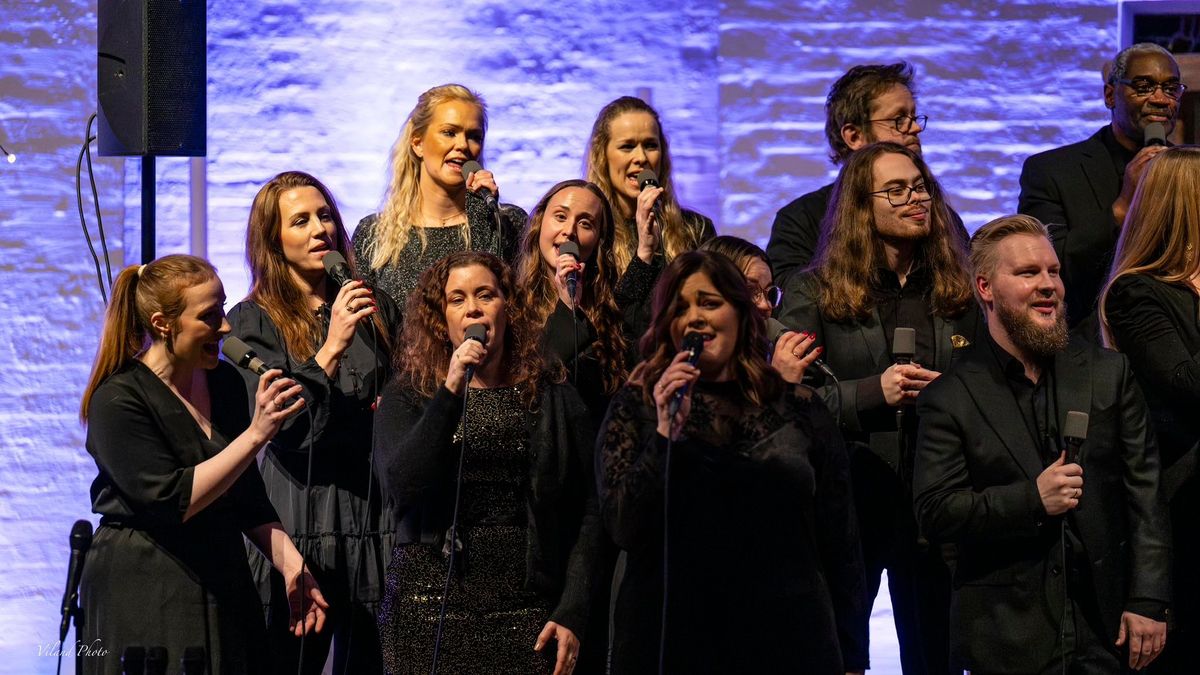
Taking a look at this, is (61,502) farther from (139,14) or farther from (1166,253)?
(1166,253)

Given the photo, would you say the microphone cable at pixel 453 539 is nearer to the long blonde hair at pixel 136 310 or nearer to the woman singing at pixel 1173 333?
the long blonde hair at pixel 136 310

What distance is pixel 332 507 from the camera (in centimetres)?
398

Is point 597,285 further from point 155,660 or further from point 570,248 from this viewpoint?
point 155,660

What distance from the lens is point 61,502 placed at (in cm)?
591

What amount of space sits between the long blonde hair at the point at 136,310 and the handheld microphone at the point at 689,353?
4.18 ft

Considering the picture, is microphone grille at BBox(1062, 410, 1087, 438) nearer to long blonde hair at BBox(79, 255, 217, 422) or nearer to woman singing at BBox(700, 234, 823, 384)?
woman singing at BBox(700, 234, 823, 384)

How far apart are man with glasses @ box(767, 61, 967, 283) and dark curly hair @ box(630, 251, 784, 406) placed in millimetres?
1323

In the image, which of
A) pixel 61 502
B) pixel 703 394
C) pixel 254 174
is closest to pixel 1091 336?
pixel 703 394

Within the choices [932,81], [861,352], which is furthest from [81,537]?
[932,81]

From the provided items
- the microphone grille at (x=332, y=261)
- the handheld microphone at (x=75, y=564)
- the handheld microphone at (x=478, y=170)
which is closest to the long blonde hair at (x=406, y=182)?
the handheld microphone at (x=478, y=170)

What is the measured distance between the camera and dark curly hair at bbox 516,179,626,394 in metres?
4.10

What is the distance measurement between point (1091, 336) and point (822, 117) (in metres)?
1.98

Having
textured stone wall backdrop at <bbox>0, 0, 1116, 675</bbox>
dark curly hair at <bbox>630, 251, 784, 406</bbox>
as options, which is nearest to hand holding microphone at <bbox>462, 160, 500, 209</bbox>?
dark curly hair at <bbox>630, 251, 784, 406</bbox>

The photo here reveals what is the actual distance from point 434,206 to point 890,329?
1.39 meters
